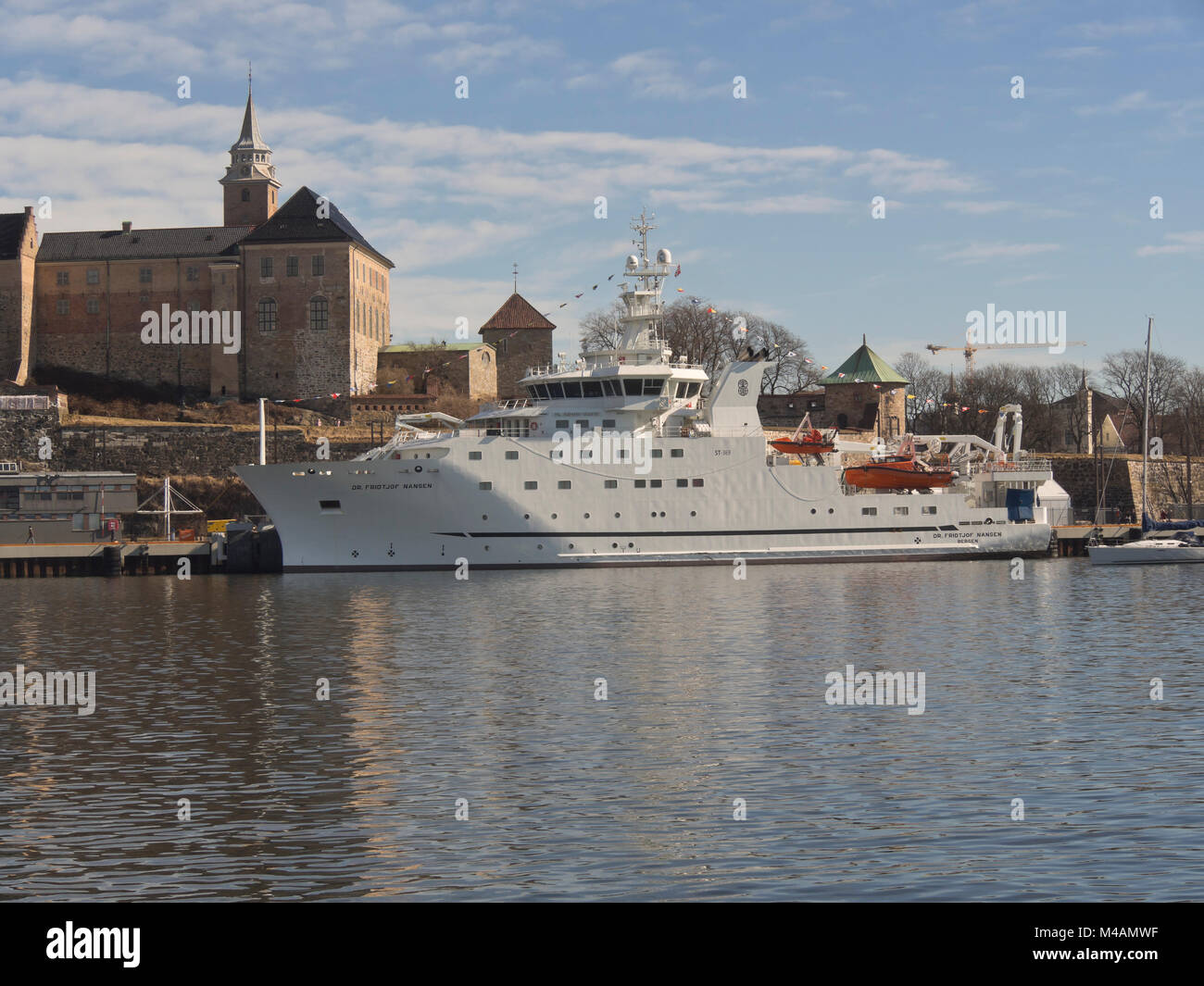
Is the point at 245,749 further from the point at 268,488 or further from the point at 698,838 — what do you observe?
the point at 268,488

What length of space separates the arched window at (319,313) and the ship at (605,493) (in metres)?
36.0

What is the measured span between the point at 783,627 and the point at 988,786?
1516 centimetres

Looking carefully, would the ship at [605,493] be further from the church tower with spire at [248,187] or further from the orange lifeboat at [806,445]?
the church tower with spire at [248,187]

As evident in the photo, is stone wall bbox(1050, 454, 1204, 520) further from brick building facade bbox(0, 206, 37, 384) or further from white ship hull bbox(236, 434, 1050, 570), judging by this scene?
brick building facade bbox(0, 206, 37, 384)

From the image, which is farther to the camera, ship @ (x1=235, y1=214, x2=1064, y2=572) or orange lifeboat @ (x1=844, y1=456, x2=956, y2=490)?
orange lifeboat @ (x1=844, y1=456, x2=956, y2=490)

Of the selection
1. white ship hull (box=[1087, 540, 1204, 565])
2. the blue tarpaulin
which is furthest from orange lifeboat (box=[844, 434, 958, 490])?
white ship hull (box=[1087, 540, 1204, 565])

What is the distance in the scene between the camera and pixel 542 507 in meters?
46.4

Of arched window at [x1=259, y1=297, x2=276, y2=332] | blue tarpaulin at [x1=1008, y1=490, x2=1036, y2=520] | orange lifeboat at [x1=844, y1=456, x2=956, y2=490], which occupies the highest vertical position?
arched window at [x1=259, y1=297, x2=276, y2=332]

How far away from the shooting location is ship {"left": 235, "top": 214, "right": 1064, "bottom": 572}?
4594 centimetres

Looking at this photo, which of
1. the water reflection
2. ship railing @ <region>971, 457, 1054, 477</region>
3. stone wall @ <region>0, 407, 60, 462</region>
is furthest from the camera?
stone wall @ <region>0, 407, 60, 462</region>

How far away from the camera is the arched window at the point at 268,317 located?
84375 millimetres

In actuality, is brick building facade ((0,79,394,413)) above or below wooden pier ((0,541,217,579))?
above

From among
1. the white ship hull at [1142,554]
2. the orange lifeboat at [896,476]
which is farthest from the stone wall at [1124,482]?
the orange lifeboat at [896,476]

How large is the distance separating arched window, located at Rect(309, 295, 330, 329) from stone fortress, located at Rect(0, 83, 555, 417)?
6cm
